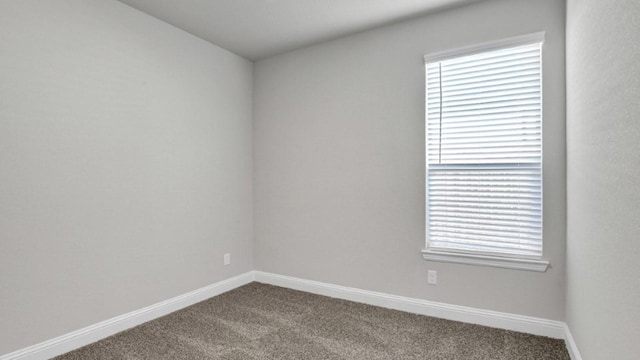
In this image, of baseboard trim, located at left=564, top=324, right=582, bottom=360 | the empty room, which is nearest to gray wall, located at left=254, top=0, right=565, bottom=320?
the empty room

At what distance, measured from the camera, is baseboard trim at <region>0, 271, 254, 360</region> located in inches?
89.0

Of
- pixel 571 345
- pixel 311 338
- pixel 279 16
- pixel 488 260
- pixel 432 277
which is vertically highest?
pixel 279 16

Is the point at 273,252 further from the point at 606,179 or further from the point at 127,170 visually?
the point at 606,179

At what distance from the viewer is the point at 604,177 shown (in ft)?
4.96

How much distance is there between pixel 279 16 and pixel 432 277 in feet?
8.37

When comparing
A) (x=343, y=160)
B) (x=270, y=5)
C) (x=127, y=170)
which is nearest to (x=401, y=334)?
(x=343, y=160)

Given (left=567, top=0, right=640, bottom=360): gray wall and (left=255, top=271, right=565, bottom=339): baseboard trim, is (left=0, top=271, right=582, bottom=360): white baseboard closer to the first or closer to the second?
(left=255, top=271, right=565, bottom=339): baseboard trim

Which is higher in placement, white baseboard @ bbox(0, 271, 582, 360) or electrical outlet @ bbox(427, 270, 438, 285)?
electrical outlet @ bbox(427, 270, 438, 285)

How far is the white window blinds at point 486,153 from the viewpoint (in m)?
2.59

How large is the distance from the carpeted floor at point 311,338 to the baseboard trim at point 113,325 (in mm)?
62

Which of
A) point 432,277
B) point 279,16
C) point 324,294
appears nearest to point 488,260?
point 432,277

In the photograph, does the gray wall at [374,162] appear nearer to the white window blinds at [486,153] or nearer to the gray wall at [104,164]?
the white window blinds at [486,153]

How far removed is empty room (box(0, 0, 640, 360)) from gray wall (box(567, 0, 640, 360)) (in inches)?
1.1

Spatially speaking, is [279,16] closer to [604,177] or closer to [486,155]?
[486,155]
